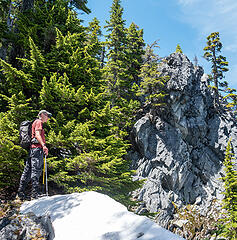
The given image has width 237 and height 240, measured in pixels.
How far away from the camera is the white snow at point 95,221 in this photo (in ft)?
8.30

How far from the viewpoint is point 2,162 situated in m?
5.92

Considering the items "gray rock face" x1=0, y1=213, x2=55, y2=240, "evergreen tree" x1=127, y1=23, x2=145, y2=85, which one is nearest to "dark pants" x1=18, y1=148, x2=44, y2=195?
"gray rock face" x1=0, y1=213, x2=55, y2=240

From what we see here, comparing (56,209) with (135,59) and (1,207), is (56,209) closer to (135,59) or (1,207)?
(1,207)

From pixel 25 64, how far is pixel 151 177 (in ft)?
60.1

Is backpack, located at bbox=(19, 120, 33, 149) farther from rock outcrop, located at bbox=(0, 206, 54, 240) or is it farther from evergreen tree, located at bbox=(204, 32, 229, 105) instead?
evergreen tree, located at bbox=(204, 32, 229, 105)

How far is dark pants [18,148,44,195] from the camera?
213 inches

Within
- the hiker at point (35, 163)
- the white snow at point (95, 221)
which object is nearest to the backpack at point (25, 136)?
the hiker at point (35, 163)

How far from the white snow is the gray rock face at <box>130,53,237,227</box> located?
1709 cm

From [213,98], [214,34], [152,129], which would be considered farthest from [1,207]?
[214,34]

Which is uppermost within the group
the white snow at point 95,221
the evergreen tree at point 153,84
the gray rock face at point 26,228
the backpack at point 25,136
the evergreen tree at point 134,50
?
the evergreen tree at point 134,50

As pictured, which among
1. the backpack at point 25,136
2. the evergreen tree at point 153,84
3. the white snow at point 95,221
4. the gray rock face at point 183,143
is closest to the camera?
the white snow at point 95,221

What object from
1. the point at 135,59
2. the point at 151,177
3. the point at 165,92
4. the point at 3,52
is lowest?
the point at 151,177

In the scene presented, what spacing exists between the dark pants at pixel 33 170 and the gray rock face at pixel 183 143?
1609 cm

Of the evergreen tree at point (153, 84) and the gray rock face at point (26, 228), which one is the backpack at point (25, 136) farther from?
the evergreen tree at point (153, 84)
